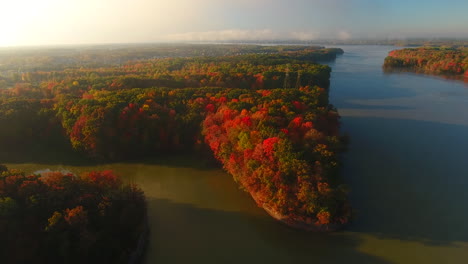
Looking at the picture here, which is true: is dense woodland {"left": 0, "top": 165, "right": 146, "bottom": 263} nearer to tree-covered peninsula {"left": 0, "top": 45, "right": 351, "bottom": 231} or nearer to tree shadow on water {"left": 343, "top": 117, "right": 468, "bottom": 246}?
tree-covered peninsula {"left": 0, "top": 45, "right": 351, "bottom": 231}

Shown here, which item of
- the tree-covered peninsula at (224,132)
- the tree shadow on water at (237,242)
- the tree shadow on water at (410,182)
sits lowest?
the tree shadow on water at (237,242)

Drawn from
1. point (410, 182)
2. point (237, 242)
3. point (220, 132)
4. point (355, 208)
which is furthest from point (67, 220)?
point (410, 182)

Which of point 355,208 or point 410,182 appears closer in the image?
point 355,208

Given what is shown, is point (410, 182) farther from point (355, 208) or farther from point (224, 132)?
point (224, 132)

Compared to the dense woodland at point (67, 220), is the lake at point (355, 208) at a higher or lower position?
lower

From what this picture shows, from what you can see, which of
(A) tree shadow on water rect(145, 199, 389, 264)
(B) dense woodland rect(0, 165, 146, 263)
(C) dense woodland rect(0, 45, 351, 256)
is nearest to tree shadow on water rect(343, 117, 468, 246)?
(A) tree shadow on water rect(145, 199, 389, 264)

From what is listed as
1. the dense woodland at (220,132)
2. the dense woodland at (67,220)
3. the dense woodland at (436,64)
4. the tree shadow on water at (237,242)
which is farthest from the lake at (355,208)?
the dense woodland at (436,64)

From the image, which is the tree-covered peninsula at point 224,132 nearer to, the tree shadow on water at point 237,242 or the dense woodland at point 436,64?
the tree shadow on water at point 237,242
